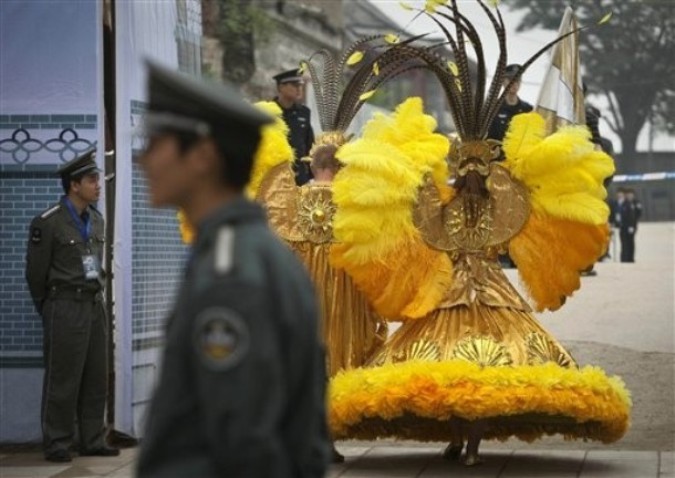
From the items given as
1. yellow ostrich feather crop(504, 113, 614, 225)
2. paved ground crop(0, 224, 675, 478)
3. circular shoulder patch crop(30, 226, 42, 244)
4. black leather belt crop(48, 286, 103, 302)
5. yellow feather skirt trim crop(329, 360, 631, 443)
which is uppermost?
yellow ostrich feather crop(504, 113, 614, 225)

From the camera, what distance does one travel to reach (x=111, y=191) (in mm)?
11602

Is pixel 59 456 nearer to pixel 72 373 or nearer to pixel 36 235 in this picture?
pixel 72 373

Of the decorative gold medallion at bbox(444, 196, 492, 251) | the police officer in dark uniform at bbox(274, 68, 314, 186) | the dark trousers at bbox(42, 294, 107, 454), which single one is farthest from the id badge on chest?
the decorative gold medallion at bbox(444, 196, 492, 251)

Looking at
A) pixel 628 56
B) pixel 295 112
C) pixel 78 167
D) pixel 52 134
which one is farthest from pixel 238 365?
pixel 628 56

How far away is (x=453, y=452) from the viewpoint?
33.8ft

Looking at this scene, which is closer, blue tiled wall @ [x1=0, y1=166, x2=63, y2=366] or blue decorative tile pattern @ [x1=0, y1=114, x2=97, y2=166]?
blue decorative tile pattern @ [x1=0, y1=114, x2=97, y2=166]

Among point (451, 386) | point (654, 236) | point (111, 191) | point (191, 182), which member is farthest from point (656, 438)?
point (654, 236)

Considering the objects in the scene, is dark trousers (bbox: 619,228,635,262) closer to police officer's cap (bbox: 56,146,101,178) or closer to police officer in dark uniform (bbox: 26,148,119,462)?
police officer in dark uniform (bbox: 26,148,119,462)

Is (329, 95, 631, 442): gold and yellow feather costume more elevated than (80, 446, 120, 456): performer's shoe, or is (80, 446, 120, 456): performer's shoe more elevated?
(329, 95, 631, 442): gold and yellow feather costume

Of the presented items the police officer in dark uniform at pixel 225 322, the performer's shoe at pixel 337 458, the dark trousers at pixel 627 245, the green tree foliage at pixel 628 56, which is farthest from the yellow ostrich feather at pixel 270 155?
the green tree foliage at pixel 628 56

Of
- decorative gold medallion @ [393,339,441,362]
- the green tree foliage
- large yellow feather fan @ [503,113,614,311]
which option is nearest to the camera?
decorative gold medallion @ [393,339,441,362]

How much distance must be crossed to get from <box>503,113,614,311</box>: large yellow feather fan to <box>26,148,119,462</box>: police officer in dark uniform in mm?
2570

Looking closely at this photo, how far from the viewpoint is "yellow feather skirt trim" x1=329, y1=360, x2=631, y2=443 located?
928 centimetres

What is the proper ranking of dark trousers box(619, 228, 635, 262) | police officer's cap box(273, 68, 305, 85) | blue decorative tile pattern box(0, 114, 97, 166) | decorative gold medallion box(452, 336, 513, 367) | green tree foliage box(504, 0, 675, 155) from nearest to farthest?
decorative gold medallion box(452, 336, 513, 367)
blue decorative tile pattern box(0, 114, 97, 166)
police officer's cap box(273, 68, 305, 85)
dark trousers box(619, 228, 635, 262)
green tree foliage box(504, 0, 675, 155)
